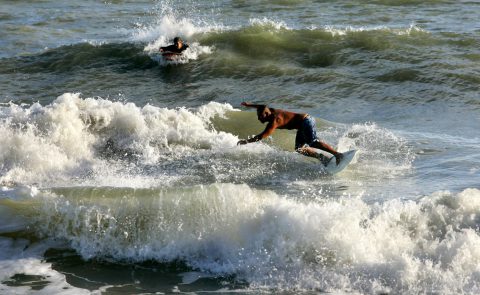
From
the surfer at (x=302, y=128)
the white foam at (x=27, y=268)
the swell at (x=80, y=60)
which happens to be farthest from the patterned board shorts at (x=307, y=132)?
the swell at (x=80, y=60)

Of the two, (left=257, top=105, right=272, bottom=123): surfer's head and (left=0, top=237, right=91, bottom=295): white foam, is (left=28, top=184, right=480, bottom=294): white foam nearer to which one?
(left=0, top=237, right=91, bottom=295): white foam

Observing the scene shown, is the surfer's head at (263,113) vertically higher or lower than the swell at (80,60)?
higher

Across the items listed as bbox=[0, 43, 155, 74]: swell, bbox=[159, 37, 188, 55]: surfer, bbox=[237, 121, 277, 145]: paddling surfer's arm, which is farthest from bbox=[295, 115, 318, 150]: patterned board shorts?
bbox=[0, 43, 155, 74]: swell

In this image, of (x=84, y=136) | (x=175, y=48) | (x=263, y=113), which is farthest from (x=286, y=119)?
(x=175, y=48)

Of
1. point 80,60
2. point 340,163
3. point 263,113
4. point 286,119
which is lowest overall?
point 340,163

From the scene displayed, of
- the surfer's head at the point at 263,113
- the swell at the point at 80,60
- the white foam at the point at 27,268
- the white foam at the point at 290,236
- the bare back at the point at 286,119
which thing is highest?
the surfer's head at the point at 263,113

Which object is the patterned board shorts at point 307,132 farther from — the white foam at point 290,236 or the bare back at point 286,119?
the white foam at point 290,236

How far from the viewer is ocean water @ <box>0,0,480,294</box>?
25.8 feet

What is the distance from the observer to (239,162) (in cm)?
1138

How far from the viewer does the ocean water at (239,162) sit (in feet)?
25.8

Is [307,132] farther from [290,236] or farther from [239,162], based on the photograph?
[290,236]

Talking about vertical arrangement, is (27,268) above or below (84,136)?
below

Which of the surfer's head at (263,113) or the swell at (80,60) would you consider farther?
the swell at (80,60)

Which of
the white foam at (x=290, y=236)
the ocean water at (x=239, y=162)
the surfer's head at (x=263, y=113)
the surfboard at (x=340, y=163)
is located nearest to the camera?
the white foam at (x=290, y=236)
